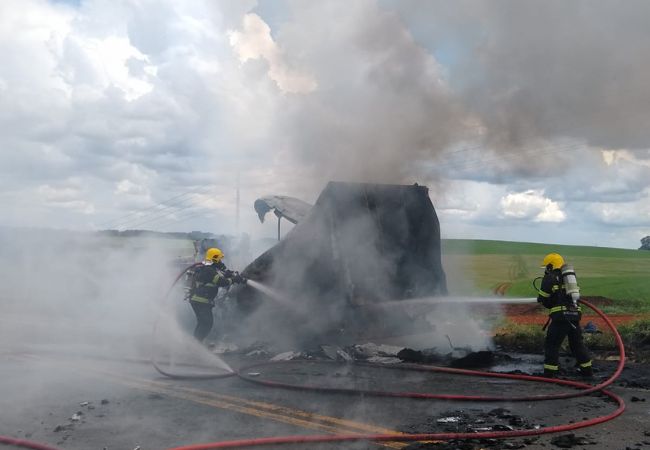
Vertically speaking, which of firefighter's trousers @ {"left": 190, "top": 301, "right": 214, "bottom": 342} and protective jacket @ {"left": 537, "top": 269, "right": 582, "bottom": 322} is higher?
protective jacket @ {"left": 537, "top": 269, "right": 582, "bottom": 322}

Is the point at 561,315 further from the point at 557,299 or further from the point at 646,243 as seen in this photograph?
the point at 646,243

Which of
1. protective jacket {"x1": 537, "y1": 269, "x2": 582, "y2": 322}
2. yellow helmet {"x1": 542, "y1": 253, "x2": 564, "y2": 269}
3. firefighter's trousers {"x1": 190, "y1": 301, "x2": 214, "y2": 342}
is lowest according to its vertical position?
firefighter's trousers {"x1": 190, "y1": 301, "x2": 214, "y2": 342}

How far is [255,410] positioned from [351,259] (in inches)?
141

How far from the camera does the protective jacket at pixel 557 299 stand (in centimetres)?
784

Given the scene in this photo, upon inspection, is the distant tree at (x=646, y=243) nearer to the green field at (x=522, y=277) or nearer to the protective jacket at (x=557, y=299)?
the green field at (x=522, y=277)

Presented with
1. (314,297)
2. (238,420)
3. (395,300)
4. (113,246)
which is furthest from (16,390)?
(113,246)

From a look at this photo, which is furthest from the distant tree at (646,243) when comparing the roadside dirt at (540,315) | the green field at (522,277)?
the roadside dirt at (540,315)

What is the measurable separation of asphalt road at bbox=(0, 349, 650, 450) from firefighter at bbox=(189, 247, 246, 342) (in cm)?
169

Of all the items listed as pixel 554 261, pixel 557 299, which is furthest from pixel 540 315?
pixel 557 299

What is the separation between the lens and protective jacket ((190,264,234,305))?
9.60 meters

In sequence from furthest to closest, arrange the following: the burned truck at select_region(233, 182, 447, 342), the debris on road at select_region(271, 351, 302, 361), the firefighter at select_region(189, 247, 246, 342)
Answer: the firefighter at select_region(189, 247, 246, 342) < the burned truck at select_region(233, 182, 447, 342) < the debris on road at select_region(271, 351, 302, 361)

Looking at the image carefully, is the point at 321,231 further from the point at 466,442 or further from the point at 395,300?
the point at 466,442

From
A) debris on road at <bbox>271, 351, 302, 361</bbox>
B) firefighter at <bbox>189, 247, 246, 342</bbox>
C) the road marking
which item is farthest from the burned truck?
the road marking

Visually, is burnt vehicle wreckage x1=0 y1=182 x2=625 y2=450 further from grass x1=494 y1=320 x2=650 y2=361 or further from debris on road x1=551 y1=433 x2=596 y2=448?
debris on road x1=551 y1=433 x2=596 y2=448
